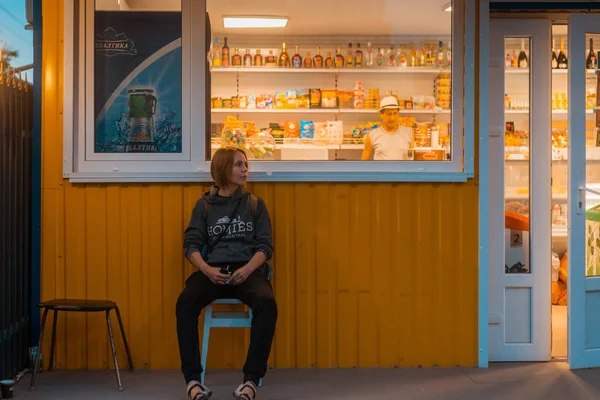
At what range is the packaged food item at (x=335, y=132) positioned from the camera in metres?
5.07

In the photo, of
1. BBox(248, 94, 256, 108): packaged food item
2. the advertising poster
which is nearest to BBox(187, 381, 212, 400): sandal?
the advertising poster

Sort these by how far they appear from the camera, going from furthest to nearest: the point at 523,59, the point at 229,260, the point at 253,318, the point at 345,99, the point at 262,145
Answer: the point at 345,99
the point at 262,145
the point at 523,59
the point at 229,260
the point at 253,318

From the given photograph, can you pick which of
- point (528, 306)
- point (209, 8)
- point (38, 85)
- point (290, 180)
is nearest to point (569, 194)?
point (528, 306)

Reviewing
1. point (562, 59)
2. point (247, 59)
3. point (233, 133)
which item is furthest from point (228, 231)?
point (562, 59)

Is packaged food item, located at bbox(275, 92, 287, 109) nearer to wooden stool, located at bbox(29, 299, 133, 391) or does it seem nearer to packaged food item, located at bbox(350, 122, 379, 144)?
packaged food item, located at bbox(350, 122, 379, 144)

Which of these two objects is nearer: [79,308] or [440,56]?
[79,308]

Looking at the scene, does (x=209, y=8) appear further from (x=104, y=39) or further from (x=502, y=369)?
(x=502, y=369)

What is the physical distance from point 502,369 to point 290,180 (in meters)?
1.68

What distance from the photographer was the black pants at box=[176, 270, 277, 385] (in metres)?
4.08

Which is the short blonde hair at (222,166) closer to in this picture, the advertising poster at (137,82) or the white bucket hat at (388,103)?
the advertising poster at (137,82)

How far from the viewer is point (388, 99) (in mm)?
5184

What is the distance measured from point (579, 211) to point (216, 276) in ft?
7.20

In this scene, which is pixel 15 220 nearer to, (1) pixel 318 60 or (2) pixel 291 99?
(2) pixel 291 99

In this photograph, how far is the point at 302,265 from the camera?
480cm
